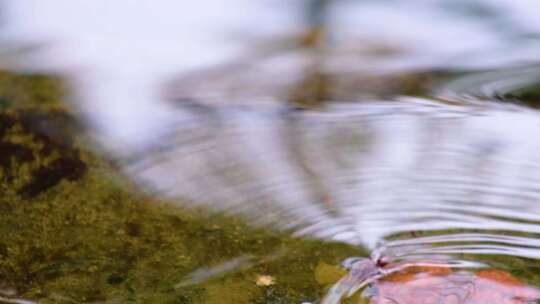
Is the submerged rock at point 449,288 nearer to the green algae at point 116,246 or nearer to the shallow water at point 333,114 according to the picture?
the shallow water at point 333,114

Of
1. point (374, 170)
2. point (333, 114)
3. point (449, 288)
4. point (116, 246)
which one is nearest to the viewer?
point (449, 288)

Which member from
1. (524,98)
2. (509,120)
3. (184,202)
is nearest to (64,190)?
(184,202)

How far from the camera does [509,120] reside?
2357 millimetres

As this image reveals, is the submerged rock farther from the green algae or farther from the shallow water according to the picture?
the green algae

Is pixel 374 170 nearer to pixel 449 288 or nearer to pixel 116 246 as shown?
pixel 449 288

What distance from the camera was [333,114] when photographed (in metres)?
2.41

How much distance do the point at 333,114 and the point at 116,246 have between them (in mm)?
989

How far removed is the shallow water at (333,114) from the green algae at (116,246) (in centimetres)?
4

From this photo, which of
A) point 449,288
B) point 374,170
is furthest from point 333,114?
point 449,288

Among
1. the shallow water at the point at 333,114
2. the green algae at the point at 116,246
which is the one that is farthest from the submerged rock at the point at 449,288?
the green algae at the point at 116,246

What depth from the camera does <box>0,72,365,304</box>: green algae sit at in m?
1.59

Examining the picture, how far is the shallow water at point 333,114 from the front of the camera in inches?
71.7

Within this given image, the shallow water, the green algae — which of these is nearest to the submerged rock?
the shallow water

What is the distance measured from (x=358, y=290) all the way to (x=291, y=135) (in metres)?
0.78
